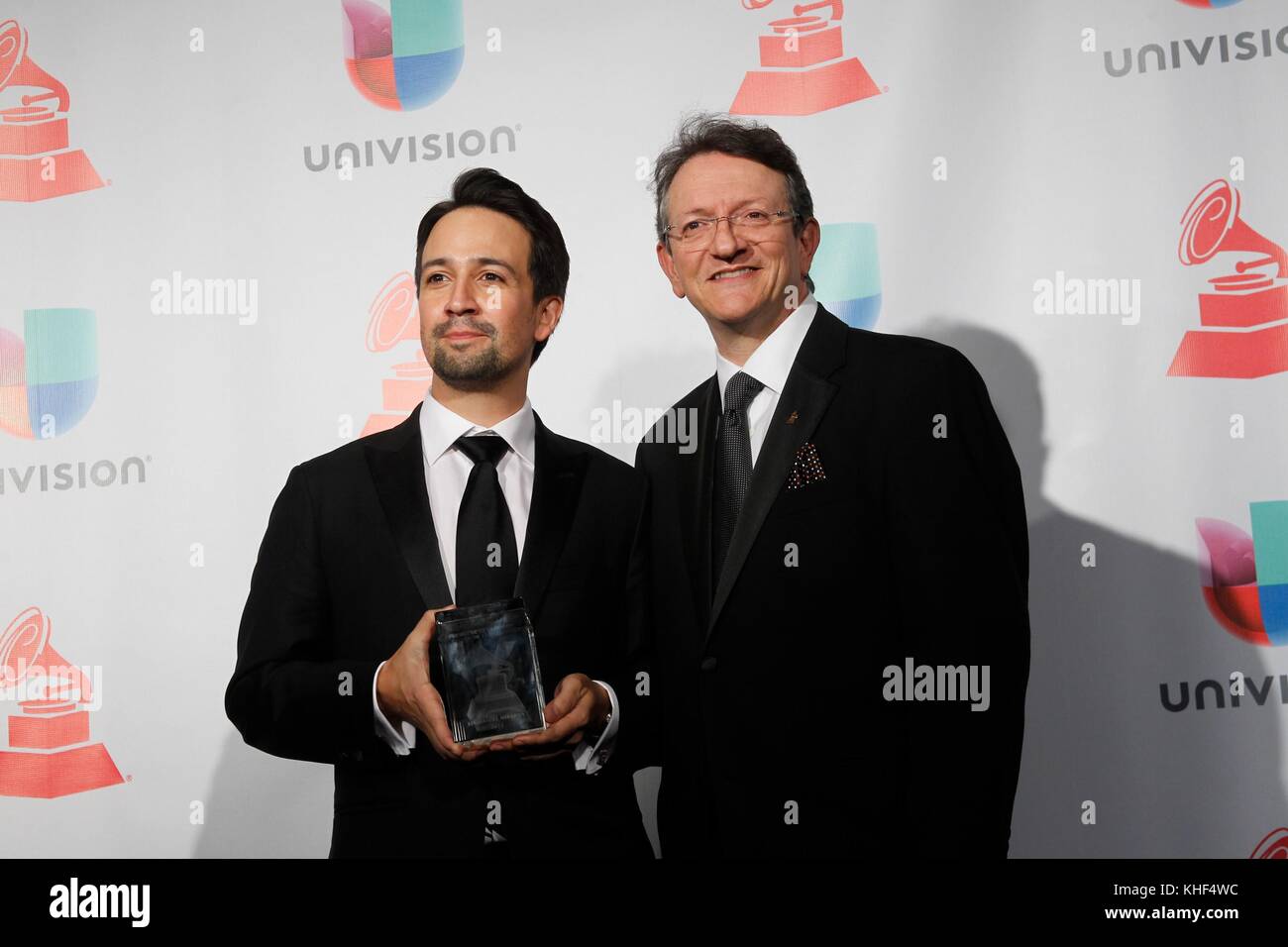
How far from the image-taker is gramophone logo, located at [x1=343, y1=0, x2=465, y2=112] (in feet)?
8.66

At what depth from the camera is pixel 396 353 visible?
2.59m

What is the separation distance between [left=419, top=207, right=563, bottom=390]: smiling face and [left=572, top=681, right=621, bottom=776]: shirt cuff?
2.26 feet

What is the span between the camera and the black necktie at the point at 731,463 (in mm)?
2106

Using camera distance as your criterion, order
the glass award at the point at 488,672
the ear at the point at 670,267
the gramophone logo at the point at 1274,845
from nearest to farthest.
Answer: the glass award at the point at 488,672, the ear at the point at 670,267, the gramophone logo at the point at 1274,845

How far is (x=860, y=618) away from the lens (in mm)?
2014

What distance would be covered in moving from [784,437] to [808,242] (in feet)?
1.52

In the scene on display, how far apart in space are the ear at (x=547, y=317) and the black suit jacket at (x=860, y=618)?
0.57 meters

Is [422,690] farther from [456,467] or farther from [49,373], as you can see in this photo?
[49,373]

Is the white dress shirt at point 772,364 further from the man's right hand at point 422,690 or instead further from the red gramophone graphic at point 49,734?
the red gramophone graphic at point 49,734

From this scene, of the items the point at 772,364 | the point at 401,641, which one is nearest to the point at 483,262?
the point at 772,364

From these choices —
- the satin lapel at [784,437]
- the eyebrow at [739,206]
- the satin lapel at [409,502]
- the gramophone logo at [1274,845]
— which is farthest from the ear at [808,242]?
the gramophone logo at [1274,845]

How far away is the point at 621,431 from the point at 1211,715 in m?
1.46

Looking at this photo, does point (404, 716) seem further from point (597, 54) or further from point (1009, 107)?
point (1009, 107)
